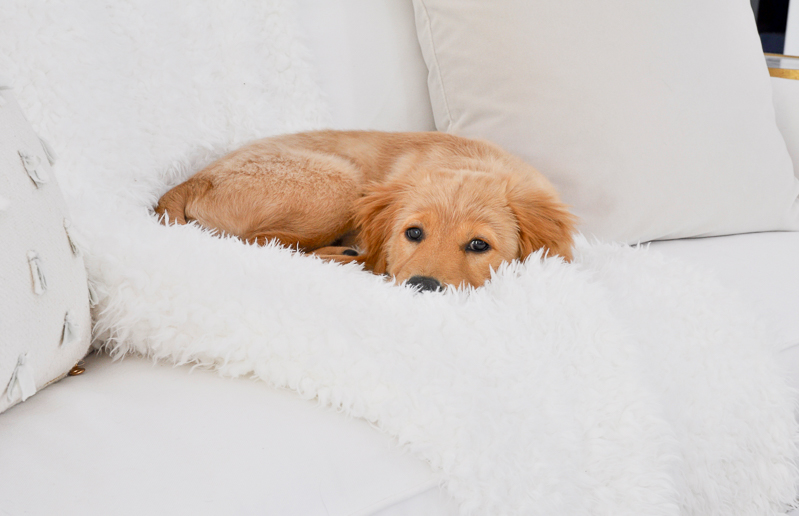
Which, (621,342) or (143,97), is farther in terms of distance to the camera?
(143,97)

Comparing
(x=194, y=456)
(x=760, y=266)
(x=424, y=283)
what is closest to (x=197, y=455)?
(x=194, y=456)

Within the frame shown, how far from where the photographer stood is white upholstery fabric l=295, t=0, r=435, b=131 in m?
1.87

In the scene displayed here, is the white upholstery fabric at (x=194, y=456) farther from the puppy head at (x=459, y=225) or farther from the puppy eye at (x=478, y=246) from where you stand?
the puppy eye at (x=478, y=246)

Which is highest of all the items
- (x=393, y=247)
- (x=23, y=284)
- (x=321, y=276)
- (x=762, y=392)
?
(x=23, y=284)

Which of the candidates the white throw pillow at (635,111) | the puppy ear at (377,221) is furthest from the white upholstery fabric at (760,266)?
the puppy ear at (377,221)

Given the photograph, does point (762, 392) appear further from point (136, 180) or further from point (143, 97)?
point (143, 97)

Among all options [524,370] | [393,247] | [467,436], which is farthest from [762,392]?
[393,247]

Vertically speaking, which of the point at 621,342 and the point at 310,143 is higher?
the point at 310,143

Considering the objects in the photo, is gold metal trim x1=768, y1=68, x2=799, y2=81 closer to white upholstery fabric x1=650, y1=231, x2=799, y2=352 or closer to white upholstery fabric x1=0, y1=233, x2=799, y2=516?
white upholstery fabric x1=650, y1=231, x2=799, y2=352

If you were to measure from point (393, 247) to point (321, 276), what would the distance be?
403 millimetres

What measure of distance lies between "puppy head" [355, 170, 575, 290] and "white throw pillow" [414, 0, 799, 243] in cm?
23

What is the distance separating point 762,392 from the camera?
3.72 feet

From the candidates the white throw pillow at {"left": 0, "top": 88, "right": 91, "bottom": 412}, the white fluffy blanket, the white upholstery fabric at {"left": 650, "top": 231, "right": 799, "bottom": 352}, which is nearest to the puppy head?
the white fluffy blanket

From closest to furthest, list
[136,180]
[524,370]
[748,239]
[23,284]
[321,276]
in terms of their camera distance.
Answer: [23,284]
[524,370]
[321,276]
[136,180]
[748,239]
